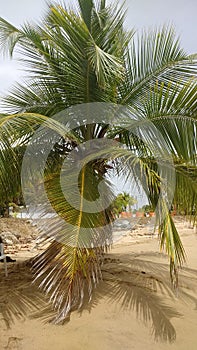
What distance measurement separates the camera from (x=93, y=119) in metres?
4.38

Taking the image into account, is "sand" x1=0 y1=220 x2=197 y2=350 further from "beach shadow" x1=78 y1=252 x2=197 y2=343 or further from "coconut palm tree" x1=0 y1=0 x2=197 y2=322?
"coconut palm tree" x1=0 y1=0 x2=197 y2=322

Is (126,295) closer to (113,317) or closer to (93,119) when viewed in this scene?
(113,317)

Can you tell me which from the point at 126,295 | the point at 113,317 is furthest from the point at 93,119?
the point at 113,317

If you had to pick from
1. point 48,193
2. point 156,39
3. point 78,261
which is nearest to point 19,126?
point 48,193

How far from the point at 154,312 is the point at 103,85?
266 cm

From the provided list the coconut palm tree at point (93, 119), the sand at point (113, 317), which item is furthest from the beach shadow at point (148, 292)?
the coconut palm tree at point (93, 119)

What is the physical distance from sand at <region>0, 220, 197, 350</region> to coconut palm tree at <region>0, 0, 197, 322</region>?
0.22 meters

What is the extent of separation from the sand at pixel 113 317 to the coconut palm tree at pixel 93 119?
22 centimetres

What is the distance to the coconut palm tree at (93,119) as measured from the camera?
325cm

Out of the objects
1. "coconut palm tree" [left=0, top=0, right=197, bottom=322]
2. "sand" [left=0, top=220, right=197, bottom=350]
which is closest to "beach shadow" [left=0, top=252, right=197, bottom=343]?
→ "sand" [left=0, top=220, right=197, bottom=350]

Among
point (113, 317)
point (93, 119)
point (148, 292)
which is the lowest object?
point (113, 317)

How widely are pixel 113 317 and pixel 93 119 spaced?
2434 millimetres

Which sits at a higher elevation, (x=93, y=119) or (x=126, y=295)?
(x=93, y=119)

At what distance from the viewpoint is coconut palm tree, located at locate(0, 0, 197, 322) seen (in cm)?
325
